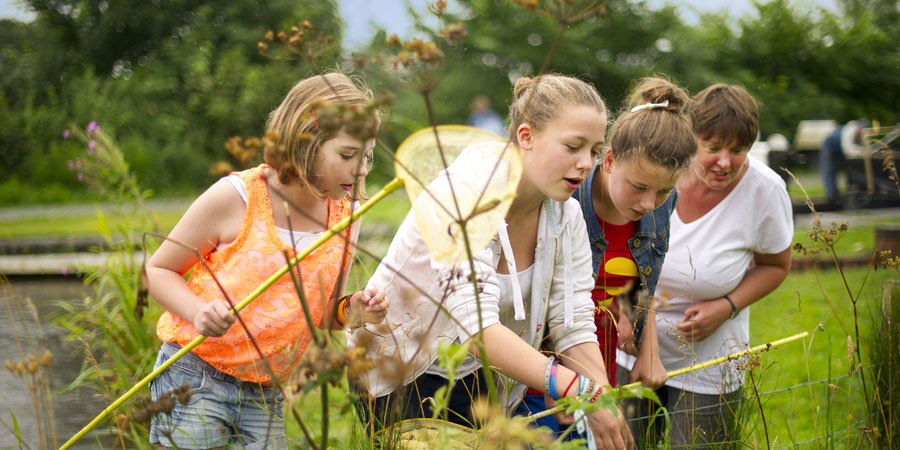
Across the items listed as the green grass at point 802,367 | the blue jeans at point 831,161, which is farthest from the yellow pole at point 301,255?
the blue jeans at point 831,161

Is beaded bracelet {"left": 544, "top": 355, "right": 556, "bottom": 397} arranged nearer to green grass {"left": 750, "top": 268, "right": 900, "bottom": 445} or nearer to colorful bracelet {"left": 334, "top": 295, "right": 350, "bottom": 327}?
colorful bracelet {"left": 334, "top": 295, "right": 350, "bottom": 327}

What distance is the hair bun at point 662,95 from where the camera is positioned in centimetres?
265

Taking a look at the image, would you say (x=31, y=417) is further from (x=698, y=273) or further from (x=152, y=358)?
(x=698, y=273)

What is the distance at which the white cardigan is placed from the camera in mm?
2021

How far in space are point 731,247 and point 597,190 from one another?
63 cm

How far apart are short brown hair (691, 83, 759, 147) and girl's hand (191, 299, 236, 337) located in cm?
178

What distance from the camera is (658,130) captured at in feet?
8.14

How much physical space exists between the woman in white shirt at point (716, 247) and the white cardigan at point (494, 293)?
2.08 feet

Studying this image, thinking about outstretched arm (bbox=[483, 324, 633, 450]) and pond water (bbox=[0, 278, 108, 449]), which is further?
pond water (bbox=[0, 278, 108, 449])

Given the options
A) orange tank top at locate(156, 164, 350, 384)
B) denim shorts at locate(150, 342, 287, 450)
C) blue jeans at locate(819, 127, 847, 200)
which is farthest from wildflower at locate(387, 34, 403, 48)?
blue jeans at locate(819, 127, 847, 200)

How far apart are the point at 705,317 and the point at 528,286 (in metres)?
0.91

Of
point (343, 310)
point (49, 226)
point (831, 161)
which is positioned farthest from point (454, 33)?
point (831, 161)

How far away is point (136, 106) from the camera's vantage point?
17.3 meters

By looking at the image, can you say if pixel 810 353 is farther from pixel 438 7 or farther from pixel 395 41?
pixel 395 41
